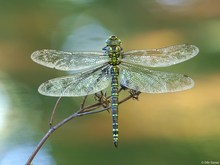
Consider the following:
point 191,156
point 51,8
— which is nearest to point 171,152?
point 191,156

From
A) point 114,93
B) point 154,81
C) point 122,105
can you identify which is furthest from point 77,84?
point 122,105

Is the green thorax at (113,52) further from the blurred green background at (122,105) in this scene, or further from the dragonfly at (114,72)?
the blurred green background at (122,105)

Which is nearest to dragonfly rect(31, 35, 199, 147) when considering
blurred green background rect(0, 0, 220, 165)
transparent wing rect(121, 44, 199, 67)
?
transparent wing rect(121, 44, 199, 67)

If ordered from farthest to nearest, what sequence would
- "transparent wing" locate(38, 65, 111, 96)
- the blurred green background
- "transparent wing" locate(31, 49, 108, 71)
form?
the blurred green background → "transparent wing" locate(31, 49, 108, 71) → "transparent wing" locate(38, 65, 111, 96)

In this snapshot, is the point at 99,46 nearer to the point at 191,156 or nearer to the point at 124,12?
the point at 124,12

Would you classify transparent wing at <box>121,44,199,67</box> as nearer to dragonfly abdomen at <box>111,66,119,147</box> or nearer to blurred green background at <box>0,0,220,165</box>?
dragonfly abdomen at <box>111,66,119,147</box>

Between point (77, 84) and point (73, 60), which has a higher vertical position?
point (73, 60)

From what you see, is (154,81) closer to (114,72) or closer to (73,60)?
(114,72)
